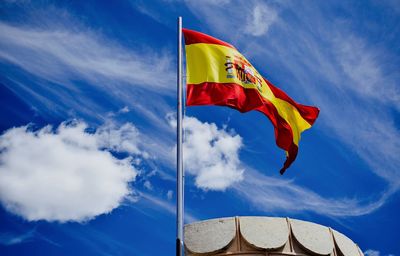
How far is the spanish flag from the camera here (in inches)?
398

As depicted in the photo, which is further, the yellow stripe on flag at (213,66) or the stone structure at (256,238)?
the yellow stripe on flag at (213,66)

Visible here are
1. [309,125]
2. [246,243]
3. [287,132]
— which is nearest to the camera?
[246,243]

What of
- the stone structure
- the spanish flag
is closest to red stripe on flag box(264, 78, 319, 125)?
the spanish flag

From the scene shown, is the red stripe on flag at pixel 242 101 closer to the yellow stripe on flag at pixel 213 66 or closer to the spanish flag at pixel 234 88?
the spanish flag at pixel 234 88

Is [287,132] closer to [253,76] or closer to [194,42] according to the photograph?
[253,76]

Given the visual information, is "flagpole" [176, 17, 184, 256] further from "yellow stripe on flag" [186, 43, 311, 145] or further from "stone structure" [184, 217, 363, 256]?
"stone structure" [184, 217, 363, 256]

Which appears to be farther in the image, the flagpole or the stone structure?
the stone structure

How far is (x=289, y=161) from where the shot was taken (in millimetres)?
11859

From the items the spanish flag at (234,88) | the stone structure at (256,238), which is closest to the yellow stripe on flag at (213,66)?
the spanish flag at (234,88)

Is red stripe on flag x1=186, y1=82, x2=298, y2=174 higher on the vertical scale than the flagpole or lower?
higher

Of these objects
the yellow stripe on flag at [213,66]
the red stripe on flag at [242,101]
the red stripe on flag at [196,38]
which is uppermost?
the red stripe on flag at [196,38]

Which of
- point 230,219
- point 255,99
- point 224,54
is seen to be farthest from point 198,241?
point 224,54

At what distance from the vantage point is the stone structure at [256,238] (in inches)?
376

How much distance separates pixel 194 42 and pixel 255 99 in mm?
1942
